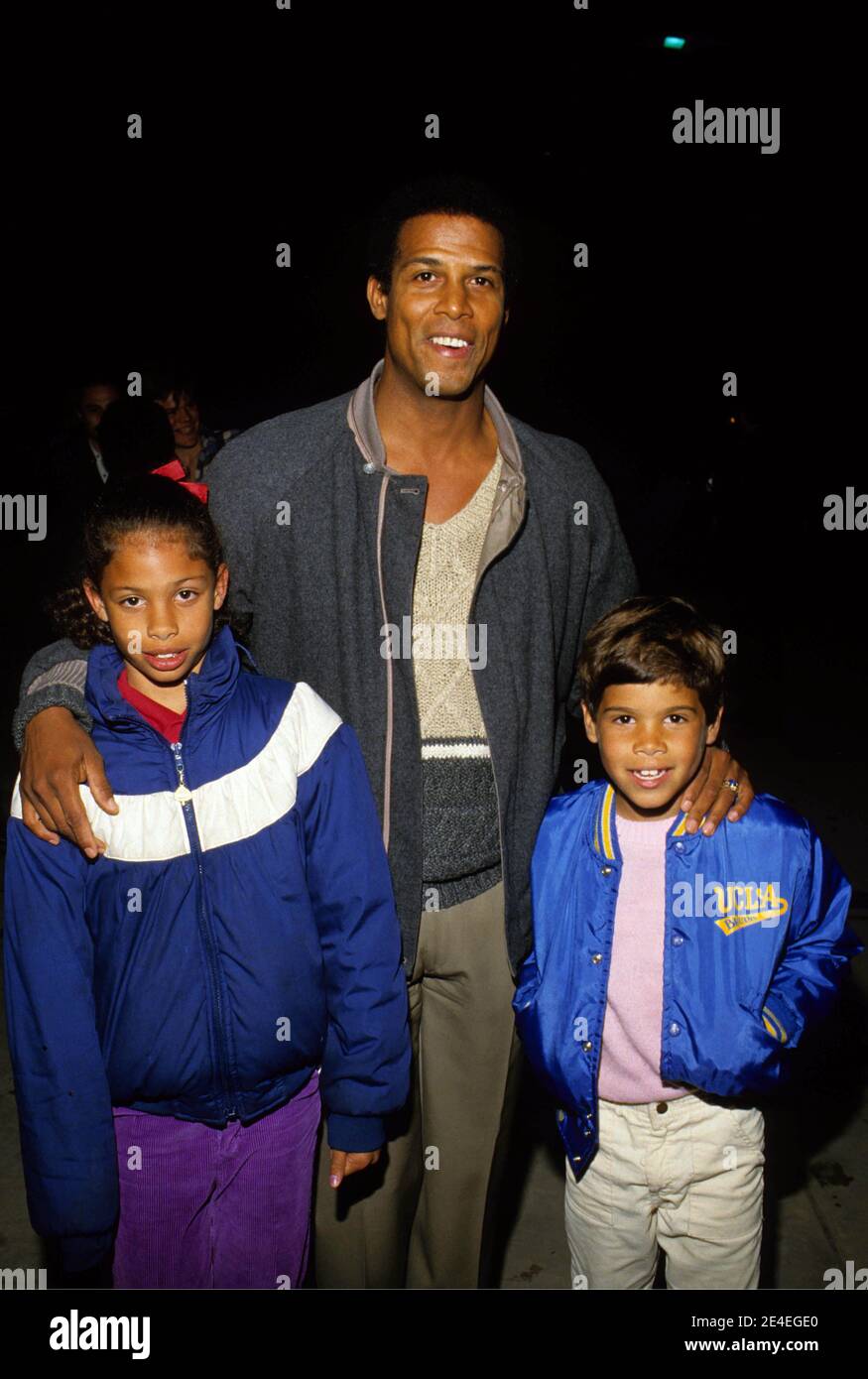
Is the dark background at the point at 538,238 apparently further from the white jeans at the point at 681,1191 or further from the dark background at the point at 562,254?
the white jeans at the point at 681,1191

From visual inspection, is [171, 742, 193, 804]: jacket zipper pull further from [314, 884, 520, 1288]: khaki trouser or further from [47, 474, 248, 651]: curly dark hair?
[314, 884, 520, 1288]: khaki trouser

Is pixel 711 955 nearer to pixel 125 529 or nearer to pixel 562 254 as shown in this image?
pixel 125 529

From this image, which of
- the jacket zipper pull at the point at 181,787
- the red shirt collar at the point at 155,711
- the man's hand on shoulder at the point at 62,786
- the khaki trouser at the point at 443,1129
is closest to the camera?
the man's hand on shoulder at the point at 62,786

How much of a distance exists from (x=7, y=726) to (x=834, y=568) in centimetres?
1056

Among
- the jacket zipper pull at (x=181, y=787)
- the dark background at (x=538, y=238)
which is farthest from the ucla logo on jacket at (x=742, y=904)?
the dark background at (x=538, y=238)

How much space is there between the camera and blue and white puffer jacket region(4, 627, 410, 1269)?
182cm

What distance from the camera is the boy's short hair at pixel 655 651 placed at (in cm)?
215

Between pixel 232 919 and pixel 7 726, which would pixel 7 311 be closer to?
pixel 7 726

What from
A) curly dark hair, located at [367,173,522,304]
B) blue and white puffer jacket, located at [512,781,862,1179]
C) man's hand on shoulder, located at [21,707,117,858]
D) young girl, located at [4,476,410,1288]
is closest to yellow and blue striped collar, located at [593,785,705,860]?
blue and white puffer jacket, located at [512,781,862,1179]

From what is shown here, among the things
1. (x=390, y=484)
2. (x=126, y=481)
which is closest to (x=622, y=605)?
(x=390, y=484)

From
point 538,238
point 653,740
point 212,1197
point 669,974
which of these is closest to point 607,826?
point 653,740

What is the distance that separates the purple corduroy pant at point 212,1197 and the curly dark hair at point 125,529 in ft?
2.96

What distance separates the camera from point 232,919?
1.87m

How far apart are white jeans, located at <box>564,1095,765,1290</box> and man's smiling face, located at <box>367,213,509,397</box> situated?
152cm
